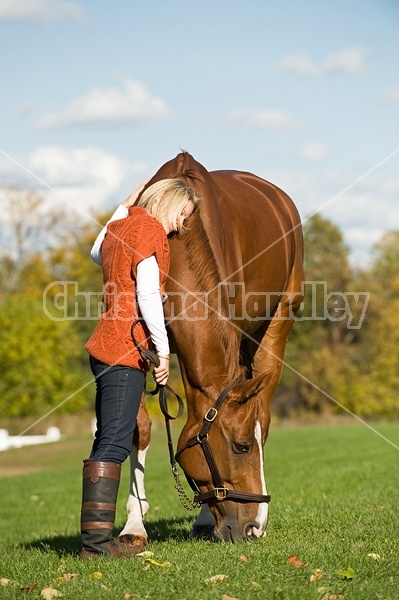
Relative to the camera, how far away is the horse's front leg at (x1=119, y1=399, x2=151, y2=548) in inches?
229

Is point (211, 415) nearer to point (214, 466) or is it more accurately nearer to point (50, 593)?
point (214, 466)

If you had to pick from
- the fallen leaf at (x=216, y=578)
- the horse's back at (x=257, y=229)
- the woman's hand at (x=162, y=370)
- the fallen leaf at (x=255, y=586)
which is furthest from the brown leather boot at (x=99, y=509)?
the horse's back at (x=257, y=229)

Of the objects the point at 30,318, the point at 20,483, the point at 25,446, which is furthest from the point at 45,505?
the point at 30,318

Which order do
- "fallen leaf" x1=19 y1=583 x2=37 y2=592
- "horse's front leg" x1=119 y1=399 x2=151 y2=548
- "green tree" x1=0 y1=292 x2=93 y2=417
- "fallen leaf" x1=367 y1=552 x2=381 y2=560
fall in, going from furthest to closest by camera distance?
"green tree" x1=0 y1=292 x2=93 y2=417 < "horse's front leg" x1=119 y1=399 x2=151 y2=548 < "fallen leaf" x1=367 y1=552 x2=381 y2=560 < "fallen leaf" x1=19 y1=583 x2=37 y2=592

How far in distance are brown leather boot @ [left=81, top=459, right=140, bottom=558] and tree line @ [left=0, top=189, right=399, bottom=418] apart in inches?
1263

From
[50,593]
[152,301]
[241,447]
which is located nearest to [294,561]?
[241,447]

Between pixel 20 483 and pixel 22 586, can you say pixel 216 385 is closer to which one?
pixel 22 586

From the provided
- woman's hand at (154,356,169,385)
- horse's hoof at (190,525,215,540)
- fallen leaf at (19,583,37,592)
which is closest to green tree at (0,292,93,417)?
horse's hoof at (190,525,215,540)

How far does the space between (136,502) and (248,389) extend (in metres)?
1.39

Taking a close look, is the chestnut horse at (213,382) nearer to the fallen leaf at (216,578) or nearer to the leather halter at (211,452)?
the leather halter at (211,452)

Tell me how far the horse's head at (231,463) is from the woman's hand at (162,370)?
32 cm

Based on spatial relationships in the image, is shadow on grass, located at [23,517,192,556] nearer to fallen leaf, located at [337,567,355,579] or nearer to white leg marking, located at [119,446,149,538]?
white leg marking, located at [119,446,149,538]

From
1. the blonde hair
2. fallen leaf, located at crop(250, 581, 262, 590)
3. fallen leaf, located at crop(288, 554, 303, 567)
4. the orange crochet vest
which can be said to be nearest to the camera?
fallen leaf, located at crop(250, 581, 262, 590)

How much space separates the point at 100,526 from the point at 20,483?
12844 mm
